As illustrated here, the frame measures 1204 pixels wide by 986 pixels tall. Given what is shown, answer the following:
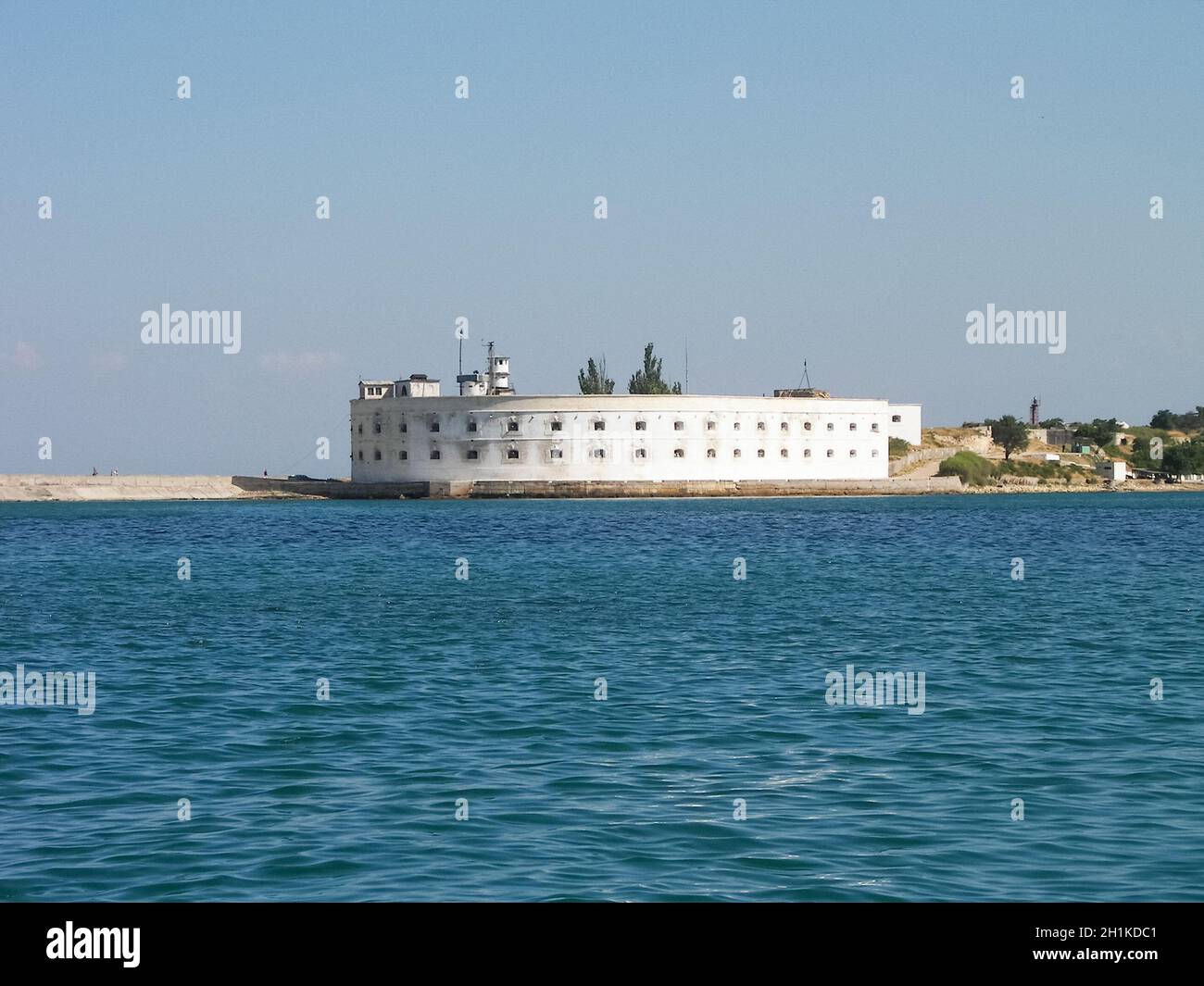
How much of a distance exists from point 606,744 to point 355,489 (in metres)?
106

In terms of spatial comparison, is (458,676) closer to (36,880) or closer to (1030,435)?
(36,880)

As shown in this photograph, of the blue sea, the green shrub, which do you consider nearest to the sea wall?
the green shrub

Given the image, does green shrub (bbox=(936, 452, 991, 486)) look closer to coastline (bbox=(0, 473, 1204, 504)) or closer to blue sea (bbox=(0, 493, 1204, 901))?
coastline (bbox=(0, 473, 1204, 504))

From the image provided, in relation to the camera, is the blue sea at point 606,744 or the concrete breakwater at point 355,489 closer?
the blue sea at point 606,744

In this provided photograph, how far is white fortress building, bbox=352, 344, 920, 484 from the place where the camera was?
110m

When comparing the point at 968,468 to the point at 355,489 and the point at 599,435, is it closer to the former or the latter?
the point at 599,435

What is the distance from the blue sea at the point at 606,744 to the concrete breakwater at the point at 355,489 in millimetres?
72535

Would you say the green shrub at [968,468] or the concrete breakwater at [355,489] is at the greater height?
the green shrub at [968,468]

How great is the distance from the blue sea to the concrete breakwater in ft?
238

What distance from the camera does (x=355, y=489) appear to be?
117938 millimetres

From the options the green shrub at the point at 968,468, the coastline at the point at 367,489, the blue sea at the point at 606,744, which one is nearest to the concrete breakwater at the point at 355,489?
the coastline at the point at 367,489

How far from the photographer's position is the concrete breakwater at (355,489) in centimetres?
11000

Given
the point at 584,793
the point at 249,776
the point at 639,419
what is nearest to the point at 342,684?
the point at 249,776

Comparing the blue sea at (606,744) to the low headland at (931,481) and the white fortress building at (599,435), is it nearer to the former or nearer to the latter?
the white fortress building at (599,435)
